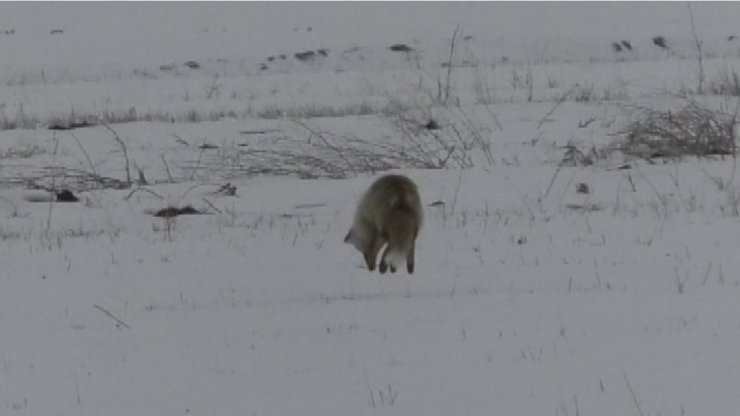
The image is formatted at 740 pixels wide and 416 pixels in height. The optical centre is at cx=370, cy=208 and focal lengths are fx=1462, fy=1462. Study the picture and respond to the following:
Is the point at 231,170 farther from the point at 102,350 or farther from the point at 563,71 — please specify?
the point at 563,71

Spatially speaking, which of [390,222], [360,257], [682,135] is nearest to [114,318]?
A: [390,222]

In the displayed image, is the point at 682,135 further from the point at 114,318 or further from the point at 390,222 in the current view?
the point at 114,318

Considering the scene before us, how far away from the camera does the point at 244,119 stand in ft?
59.1

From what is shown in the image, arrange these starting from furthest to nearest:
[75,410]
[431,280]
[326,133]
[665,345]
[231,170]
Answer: [326,133] < [231,170] < [431,280] < [665,345] < [75,410]

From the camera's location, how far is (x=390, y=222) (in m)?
8.20

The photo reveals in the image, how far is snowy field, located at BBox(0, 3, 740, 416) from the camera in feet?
20.6

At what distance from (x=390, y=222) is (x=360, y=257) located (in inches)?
48.2

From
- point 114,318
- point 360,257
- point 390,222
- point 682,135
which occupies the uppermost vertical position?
point 390,222

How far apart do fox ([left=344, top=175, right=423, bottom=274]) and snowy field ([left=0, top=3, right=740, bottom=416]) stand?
0.18 metres

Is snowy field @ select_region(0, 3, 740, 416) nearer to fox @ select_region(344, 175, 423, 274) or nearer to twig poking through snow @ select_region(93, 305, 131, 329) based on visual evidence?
twig poking through snow @ select_region(93, 305, 131, 329)

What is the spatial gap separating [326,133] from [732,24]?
953 inches

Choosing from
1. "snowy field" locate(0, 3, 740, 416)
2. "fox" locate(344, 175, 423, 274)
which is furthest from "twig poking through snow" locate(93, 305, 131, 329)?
"fox" locate(344, 175, 423, 274)

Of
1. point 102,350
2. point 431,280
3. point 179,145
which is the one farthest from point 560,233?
point 179,145

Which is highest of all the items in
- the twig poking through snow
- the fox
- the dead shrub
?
the fox
